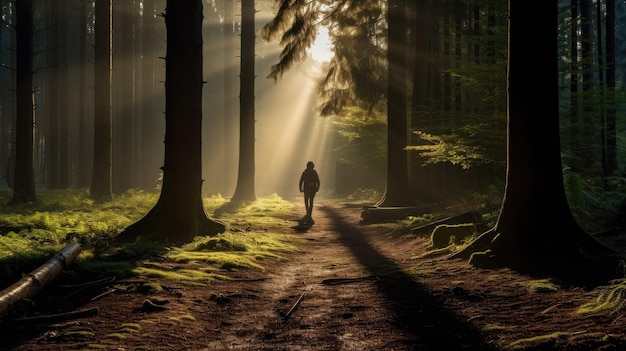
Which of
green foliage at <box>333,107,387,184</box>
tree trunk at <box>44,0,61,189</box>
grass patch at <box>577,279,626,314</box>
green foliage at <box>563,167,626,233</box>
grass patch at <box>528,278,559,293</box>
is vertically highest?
tree trunk at <box>44,0,61,189</box>

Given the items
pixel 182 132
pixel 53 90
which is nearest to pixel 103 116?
pixel 182 132

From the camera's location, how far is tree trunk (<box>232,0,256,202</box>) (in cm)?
2433

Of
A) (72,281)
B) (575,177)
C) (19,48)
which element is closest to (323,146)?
(19,48)

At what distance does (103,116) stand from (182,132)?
11782 mm

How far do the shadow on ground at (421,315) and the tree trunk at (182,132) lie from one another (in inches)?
150

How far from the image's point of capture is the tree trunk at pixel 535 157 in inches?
294

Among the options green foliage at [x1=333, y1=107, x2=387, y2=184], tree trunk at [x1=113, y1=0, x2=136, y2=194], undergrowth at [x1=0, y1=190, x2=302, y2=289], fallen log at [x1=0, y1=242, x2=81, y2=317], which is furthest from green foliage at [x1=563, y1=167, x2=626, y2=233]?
tree trunk at [x1=113, y1=0, x2=136, y2=194]

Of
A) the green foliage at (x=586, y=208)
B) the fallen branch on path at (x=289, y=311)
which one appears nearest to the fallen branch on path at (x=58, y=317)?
the fallen branch on path at (x=289, y=311)

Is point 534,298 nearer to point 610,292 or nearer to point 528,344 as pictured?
point 610,292

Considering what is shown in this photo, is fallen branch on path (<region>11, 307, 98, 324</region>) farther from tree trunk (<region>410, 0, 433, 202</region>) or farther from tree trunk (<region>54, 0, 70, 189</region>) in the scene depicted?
tree trunk (<region>54, 0, 70, 189</region>)

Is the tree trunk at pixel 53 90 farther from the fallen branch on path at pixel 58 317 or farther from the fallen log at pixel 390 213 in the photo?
the fallen branch on path at pixel 58 317

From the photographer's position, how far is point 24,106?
18656 millimetres

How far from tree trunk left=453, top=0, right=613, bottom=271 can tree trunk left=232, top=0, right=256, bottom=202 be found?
17568mm

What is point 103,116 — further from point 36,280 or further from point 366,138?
point 36,280
